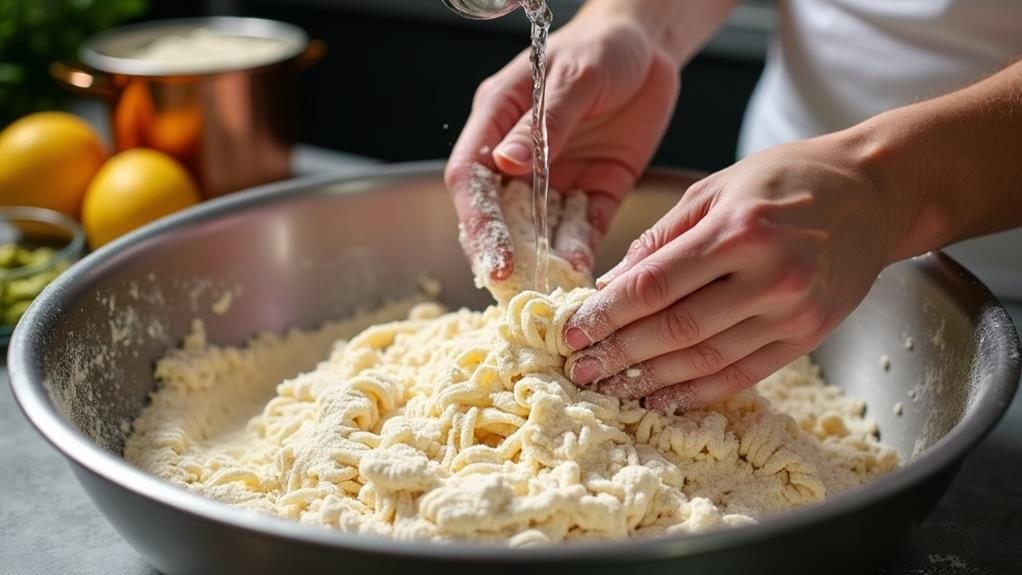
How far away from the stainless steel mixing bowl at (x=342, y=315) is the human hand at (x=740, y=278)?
7.2 inches

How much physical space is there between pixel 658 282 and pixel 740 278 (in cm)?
8

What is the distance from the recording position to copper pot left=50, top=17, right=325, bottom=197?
2090 millimetres

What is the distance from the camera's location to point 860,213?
110cm

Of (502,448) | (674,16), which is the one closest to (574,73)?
(674,16)

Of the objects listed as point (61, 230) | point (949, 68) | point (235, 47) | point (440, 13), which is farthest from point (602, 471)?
point (440, 13)

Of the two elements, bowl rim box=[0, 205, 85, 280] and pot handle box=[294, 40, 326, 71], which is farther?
pot handle box=[294, 40, 326, 71]

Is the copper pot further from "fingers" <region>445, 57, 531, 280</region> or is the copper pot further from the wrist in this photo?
the wrist

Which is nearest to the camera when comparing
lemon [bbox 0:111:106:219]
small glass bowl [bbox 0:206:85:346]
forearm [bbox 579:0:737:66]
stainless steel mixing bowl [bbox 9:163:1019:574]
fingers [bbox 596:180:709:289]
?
stainless steel mixing bowl [bbox 9:163:1019:574]

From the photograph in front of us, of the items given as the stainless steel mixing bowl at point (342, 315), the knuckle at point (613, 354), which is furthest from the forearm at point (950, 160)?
the knuckle at point (613, 354)

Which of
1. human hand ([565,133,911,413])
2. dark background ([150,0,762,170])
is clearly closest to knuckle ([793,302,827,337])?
human hand ([565,133,911,413])

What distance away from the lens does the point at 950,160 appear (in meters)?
1.21

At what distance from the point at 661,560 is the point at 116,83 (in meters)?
1.69

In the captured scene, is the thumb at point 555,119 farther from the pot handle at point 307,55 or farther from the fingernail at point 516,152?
the pot handle at point 307,55

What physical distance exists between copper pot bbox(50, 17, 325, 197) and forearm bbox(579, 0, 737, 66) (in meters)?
0.74
